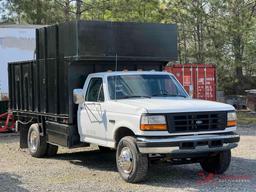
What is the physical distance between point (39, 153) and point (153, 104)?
4.18m

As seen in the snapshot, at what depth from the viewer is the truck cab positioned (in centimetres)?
900

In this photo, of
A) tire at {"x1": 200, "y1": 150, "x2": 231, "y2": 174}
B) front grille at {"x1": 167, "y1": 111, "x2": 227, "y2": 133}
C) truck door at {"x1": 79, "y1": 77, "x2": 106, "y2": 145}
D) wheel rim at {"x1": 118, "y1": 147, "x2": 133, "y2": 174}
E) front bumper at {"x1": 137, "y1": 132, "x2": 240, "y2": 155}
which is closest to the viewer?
front bumper at {"x1": 137, "y1": 132, "x2": 240, "y2": 155}

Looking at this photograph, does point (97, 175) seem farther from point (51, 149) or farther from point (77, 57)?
point (51, 149)

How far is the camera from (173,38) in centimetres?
1200

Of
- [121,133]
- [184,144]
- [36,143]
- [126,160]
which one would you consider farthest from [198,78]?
[184,144]

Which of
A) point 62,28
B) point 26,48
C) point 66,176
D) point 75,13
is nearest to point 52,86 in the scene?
point 62,28

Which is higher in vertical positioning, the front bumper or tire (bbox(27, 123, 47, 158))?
the front bumper

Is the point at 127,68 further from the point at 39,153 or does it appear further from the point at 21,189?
the point at 21,189

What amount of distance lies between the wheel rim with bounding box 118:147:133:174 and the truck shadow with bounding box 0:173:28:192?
5.65ft

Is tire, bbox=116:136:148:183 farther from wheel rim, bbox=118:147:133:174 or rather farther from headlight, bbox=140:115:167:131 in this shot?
headlight, bbox=140:115:167:131

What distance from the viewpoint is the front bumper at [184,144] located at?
29.2ft

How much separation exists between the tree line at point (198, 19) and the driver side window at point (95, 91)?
1846cm

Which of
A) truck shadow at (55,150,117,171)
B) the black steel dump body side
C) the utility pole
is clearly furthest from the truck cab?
the utility pole

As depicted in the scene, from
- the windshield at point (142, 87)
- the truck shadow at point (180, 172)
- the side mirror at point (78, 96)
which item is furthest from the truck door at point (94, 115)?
the truck shadow at point (180, 172)
